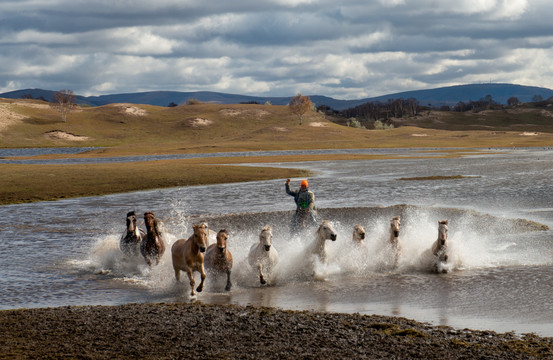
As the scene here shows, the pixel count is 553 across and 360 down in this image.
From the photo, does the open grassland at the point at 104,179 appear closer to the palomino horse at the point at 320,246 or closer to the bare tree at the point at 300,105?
the palomino horse at the point at 320,246

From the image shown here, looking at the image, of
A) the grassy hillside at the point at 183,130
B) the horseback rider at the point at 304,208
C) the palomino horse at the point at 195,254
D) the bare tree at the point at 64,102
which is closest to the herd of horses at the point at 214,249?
the palomino horse at the point at 195,254

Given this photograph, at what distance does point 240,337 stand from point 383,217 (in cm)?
1553

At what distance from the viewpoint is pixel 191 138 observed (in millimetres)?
161875

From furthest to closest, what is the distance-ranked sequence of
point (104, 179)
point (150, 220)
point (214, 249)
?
point (104, 179) → point (150, 220) → point (214, 249)

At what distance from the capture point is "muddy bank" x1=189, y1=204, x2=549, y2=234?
2241 cm

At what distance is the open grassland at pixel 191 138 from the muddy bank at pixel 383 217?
17.4 metres

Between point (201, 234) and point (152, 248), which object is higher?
point (201, 234)

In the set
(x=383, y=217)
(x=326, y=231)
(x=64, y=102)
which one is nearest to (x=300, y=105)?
(x=64, y=102)

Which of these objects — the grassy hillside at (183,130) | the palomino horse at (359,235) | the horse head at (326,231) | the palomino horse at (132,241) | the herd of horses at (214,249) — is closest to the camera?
the herd of horses at (214,249)

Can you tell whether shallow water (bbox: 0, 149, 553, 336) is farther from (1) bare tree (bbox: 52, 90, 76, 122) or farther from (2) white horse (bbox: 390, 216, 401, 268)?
(1) bare tree (bbox: 52, 90, 76, 122)

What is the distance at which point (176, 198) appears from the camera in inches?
1388

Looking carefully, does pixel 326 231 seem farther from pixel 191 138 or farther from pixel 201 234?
pixel 191 138

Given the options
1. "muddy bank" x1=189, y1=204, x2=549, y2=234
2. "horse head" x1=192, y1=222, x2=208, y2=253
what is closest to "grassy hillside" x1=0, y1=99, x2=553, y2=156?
"muddy bank" x1=189, y1=204, x2=549, y2=234

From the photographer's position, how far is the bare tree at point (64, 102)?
17607 centimetres
